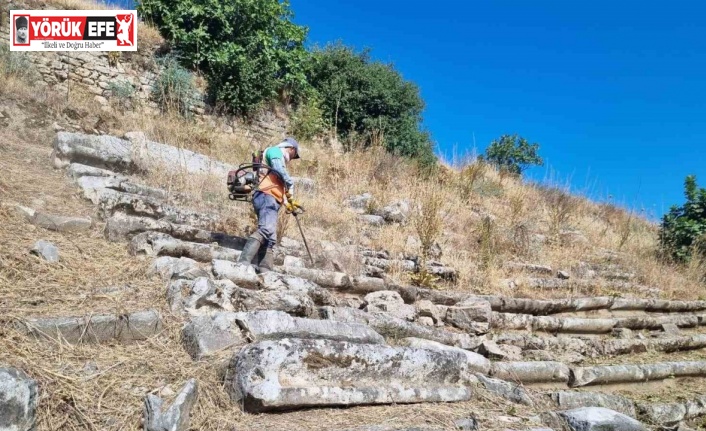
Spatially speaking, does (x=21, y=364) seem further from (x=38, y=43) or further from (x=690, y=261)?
(x=690, y=261)

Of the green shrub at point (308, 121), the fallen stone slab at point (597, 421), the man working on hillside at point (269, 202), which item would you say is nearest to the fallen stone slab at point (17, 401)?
the man working on hillside at point (269, 202)

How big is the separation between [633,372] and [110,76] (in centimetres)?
1161

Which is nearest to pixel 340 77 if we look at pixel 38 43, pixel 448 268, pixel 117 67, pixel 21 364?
pixel 117 67

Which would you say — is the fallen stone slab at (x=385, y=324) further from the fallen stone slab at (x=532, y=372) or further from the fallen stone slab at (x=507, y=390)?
the fallen stone slab at (x=507, y=390)

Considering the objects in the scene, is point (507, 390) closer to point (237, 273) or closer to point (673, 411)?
point (673, 411)

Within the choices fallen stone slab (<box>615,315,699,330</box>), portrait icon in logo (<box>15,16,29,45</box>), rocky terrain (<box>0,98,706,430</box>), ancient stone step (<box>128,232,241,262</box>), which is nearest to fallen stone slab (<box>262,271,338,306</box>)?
rocky terrain (<box>0,98,706,430</box>)

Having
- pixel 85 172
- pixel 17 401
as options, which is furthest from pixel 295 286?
pixel 85 172

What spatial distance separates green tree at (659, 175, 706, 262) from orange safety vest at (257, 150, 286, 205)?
10.1 m

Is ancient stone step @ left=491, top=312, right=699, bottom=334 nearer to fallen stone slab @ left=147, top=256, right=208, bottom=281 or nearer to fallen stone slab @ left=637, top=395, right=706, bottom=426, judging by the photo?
fallen stone slab @ left=637, top=395, right=706, bottom=426

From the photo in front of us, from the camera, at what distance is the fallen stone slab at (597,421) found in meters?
3.24

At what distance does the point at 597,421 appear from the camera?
3.27m

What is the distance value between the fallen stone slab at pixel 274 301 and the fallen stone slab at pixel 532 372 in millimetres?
1888

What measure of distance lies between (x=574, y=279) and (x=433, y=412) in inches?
251

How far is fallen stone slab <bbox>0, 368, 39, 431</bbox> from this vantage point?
6.67ft
